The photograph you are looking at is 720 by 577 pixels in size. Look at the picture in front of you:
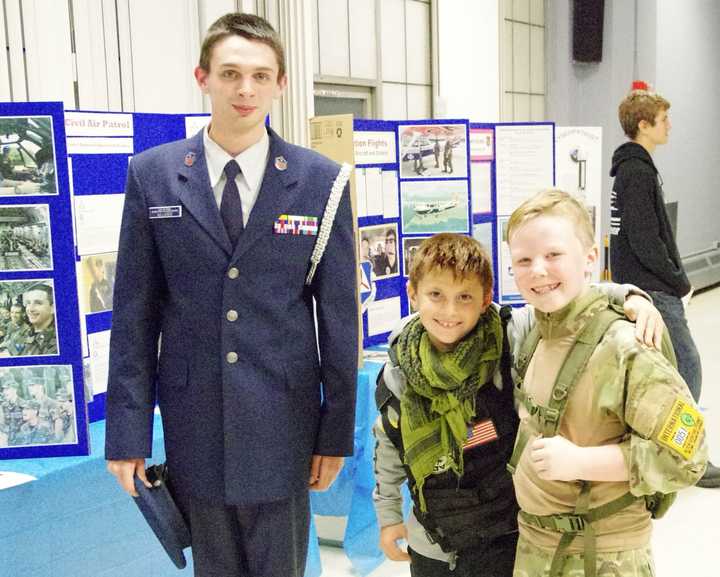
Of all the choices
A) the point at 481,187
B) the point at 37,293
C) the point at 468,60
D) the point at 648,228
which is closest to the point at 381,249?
the point at 481,187

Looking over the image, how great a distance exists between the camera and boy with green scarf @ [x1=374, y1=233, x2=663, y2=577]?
1538mm

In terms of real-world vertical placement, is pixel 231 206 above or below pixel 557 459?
above

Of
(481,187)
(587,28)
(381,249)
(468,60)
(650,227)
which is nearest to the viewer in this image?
(381,249)

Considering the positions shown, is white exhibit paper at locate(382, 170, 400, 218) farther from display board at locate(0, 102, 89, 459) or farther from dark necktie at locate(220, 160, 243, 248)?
dark necktie at locate(220, 160, 243, 248)

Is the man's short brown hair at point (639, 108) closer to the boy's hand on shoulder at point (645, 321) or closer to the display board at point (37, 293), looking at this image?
the boy's hand on shoulder at point (645, 321)

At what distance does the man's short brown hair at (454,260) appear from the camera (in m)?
1.56

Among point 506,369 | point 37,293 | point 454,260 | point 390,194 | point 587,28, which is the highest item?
point 587,28

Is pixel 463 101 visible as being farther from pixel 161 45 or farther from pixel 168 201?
pixel 168 201

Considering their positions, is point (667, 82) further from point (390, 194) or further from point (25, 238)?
point (25, 238)

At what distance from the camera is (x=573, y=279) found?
1346mm

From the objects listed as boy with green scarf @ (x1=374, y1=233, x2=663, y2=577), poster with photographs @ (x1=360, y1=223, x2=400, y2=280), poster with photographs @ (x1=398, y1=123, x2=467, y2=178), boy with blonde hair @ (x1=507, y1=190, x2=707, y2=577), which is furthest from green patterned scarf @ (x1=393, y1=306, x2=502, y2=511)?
poster with photographs @ (x1=398, y1=123, x2=467, y2=178)

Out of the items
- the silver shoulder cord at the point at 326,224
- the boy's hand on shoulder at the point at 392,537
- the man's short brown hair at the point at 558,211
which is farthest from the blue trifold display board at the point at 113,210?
the man's short brown hair at the point at 558,211

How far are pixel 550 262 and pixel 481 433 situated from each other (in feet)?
1.26

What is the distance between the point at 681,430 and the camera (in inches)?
48.1
